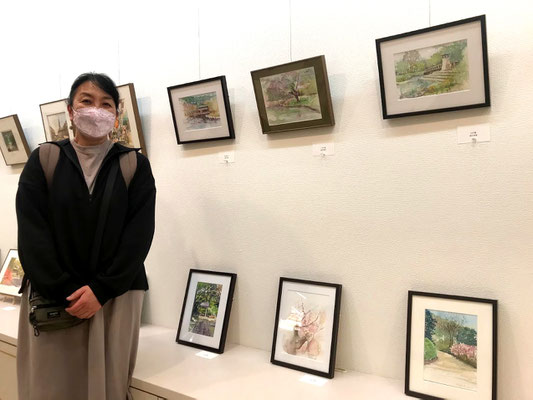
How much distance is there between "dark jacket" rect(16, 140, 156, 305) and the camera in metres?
1.40

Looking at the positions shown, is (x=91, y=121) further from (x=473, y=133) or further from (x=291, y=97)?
(x=473, y=133)

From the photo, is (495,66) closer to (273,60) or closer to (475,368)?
(273,60)

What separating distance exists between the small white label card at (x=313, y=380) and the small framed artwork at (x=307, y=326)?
0.06 ft

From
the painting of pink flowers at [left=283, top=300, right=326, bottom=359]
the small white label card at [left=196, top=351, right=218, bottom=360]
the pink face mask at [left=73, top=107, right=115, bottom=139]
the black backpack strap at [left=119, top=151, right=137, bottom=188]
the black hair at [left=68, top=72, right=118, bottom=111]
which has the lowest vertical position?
the small white label card at [left=196, top=351, right=218, bottom=360]

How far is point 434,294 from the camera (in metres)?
1.46

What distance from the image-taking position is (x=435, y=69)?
143cm

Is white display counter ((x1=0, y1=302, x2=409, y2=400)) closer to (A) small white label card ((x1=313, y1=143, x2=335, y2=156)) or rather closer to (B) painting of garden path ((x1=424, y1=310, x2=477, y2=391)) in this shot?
(B) painting of garden path ((x1=424, y1=310, x2=477, y2=391))

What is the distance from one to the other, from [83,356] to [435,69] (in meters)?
1.62

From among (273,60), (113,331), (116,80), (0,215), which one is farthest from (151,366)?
(0,215)

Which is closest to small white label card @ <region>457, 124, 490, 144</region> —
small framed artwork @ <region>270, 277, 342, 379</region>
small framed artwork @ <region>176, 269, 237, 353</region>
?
small framed artwork @ <region>270, 277, 342, 379</region>

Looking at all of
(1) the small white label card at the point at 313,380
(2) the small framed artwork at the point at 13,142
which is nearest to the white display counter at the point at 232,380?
(1) the small white label card at the point at 313,380

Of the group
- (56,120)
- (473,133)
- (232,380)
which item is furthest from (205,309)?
(56,120)

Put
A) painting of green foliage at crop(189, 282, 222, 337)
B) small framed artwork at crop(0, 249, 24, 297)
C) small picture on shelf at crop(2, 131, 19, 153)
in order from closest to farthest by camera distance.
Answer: painting of green foliage at crop(189, 282, 222, 337), small framed artwork at crop(0, 249, 24, 297), small picture on shelf at crop(2, 131, 19, 153)

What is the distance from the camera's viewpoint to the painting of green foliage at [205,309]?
1949 mm
